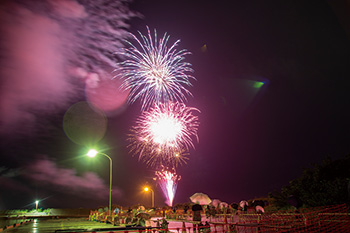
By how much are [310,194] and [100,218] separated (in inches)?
1048

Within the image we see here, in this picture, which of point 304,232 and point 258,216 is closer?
point 304,232

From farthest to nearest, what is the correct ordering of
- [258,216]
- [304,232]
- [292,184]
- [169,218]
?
[169,218] → [292,184] → [258,216] → [304,232]

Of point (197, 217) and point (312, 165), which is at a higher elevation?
point (312, 165)

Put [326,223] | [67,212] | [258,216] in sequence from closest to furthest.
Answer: [326,223]
[258,216]
[67,212]

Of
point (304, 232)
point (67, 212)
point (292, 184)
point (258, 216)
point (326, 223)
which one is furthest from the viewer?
point (67, 212)

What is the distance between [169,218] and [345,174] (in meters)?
22.2

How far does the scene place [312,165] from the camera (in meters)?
25.3

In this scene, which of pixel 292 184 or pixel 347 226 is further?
pixel 292 184

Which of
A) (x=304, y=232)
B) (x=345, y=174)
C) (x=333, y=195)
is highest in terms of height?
(x=345, y=174)

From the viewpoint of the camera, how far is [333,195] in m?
19.7

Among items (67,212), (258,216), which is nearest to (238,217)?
(258,216)

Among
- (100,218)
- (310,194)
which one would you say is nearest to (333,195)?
(310,194)

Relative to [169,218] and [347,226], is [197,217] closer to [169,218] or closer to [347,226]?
[347,226]

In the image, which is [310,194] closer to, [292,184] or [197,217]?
[292,184]
